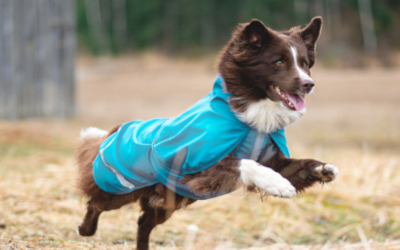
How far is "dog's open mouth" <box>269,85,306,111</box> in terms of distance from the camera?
3018 mm

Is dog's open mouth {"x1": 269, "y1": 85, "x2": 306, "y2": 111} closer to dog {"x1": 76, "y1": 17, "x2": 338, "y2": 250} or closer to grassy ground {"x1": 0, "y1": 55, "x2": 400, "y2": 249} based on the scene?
dog {"x1": 76, "y1": 17, "x2": 338, "y2": 250}

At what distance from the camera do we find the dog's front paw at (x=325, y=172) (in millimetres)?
2824

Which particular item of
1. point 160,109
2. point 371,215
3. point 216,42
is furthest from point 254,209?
point 216,42

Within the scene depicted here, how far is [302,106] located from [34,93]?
753 cm

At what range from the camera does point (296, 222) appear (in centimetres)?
493

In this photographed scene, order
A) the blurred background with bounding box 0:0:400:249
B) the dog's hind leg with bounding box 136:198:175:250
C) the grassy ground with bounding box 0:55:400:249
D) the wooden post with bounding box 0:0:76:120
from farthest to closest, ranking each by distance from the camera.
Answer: the wooden post with bounding box 0:0:76:120 → the blurred background with bounding box 0:0:400:249 → the grassy ground with bounding box 0:55:400:249 → the dog's hind leg with bounding box 136:198:175:250

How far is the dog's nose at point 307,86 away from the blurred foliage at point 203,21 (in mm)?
17693

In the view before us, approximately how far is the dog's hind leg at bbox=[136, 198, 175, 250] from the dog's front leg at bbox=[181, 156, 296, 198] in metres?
0.78

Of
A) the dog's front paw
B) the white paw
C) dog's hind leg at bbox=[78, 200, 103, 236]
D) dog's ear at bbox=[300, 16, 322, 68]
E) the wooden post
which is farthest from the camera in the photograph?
the wooden post

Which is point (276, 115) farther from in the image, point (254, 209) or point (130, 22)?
point (130, 22)

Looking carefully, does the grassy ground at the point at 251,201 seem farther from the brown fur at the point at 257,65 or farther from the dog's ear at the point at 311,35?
the dog's ear at the point at 311,35

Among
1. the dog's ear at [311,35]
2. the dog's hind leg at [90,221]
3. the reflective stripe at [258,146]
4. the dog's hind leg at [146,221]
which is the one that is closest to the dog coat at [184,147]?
the reflective stripe at [258,146]

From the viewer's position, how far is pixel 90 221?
377 cm

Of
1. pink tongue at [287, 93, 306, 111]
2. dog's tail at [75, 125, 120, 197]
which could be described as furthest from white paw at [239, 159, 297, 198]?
dog's tail at [75, 125, 120, 197]
